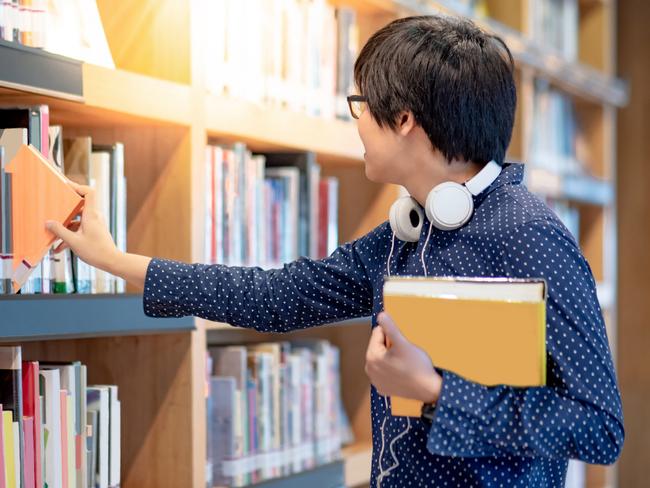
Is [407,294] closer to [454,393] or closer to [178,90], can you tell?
[454,393]

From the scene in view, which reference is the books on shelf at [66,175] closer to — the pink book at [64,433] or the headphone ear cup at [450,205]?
the pink book at [64,433]

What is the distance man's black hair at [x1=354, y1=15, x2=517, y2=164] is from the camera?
1.48m

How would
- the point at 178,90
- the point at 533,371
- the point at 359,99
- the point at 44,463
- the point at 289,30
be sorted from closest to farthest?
the point at 533,371 < the point at 359,99 < the point at 44,463 < the point at 178,90 < the point at 289,30

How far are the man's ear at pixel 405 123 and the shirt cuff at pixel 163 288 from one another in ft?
1.43

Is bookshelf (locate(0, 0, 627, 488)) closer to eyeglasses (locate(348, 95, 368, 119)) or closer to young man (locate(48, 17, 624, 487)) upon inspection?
young man (locate(48, 17, 624, 487))

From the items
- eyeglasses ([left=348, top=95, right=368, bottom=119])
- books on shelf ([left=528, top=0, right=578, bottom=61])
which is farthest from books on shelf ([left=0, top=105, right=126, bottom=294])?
books on shelf ([left=528, top=0, right=578, bottom=61])

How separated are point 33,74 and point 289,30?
927mm

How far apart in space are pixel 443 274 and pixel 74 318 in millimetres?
652

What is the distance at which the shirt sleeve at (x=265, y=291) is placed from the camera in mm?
1652

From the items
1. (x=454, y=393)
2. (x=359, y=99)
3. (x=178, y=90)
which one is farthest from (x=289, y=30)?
(x=454, y=393)

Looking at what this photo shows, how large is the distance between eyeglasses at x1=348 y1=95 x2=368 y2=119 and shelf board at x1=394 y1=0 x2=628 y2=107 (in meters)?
1.16

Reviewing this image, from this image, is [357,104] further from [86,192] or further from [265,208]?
[265,208]

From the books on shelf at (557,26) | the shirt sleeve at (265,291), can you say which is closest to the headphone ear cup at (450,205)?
the shirt sleeve at (265,291)

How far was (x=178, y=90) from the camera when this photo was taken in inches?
77.3
